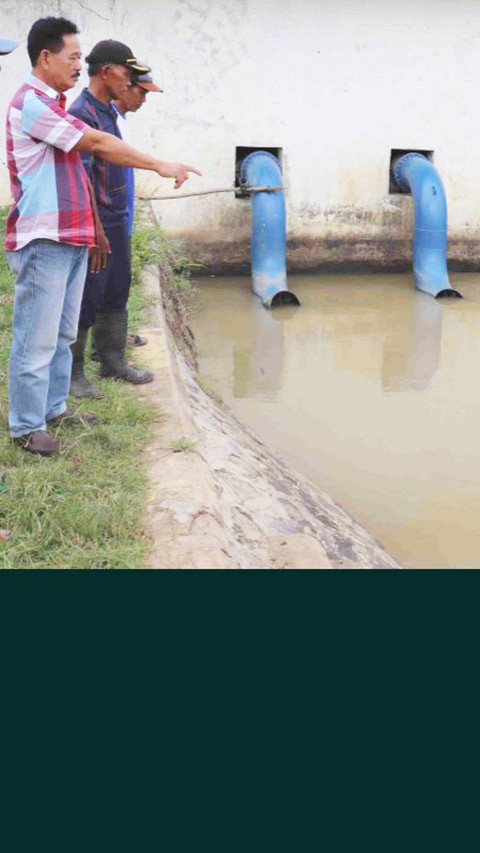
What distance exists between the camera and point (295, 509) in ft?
14.8

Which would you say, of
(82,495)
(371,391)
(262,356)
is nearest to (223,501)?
(82,495)

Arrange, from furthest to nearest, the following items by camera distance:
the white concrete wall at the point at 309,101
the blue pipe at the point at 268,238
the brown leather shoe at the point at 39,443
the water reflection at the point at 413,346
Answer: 1. the white concrete wall at the point at 309,101
2. the blue pipe at the point at 268,238
3. the water reflection at the point at 413,346
4. the brown leather shoe at the point at 39,443

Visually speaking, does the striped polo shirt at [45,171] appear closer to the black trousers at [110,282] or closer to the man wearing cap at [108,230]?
A: the man wearing cap at [108,230]

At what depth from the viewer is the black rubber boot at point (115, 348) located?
4.71 metres

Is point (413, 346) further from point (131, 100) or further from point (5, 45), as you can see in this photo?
point (5, 45)

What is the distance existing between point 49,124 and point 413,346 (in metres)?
5.60

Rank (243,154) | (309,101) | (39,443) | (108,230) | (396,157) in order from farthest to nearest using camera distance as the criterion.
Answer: (396,157)
(243,154)
(309,101)
(108,230)
(39,443)

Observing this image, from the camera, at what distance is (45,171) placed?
3.42m

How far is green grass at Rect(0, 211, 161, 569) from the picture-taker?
3.01m

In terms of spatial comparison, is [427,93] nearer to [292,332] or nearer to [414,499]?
[292,332]

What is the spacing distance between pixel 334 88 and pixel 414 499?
6.81m

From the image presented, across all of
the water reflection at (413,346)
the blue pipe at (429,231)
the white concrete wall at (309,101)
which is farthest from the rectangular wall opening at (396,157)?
the water reflection at (413,346)

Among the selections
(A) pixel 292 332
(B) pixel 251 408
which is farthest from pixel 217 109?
(B) pixel 251 408

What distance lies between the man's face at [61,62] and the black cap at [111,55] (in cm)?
73
